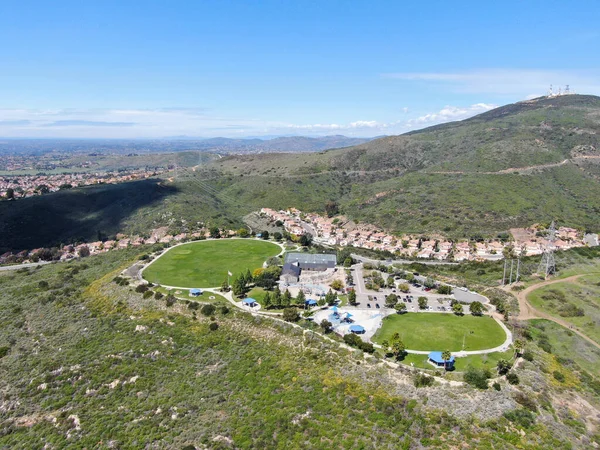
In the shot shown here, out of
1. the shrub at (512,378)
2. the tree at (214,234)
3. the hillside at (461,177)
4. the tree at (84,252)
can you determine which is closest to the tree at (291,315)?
the shrub at (512,378)

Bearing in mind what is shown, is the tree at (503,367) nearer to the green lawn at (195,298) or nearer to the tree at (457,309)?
the tree at (457,309)

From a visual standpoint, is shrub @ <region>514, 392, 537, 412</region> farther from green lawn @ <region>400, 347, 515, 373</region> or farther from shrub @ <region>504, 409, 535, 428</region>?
green lawn @ <region>400, 347, 515, 373</region>

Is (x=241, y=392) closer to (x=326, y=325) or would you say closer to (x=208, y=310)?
(x=326, y=325)

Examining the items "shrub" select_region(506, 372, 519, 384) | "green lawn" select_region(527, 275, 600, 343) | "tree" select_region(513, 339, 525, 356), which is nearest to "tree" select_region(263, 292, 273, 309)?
"shrub" select_region(506, 372, 519, 384)

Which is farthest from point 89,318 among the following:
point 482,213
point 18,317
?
point 482,213

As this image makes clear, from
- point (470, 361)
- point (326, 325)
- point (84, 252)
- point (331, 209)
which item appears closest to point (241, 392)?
point (326, 325)

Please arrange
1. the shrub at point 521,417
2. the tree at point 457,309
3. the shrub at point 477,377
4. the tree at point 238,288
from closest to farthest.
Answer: the shrub at point 521,417
the shrub at point 477,377
the tree at point 457,309
the tree at point 238,288

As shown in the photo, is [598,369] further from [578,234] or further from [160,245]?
[160,245]
